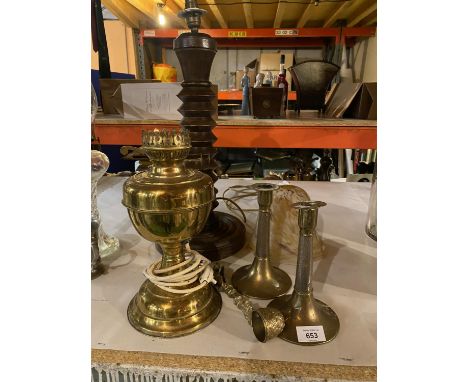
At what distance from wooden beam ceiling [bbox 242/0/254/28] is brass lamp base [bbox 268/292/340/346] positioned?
3195 millimetres

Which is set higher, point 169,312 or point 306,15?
point 306,15

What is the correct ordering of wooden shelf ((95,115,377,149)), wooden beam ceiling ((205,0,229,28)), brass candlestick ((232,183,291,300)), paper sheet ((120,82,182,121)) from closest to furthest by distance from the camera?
brass candlestick ((232,183,291,300)) → paper sheet ((120,82,182,121)) → wooden shelf ((95,115,377,149)) → wooden beam ceiling ((205,0,229,28))

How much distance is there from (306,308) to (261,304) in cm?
8

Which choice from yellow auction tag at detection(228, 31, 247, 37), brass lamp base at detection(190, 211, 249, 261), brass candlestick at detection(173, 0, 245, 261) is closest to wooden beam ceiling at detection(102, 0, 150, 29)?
yellow auction tag at detection(228, 31, 247, 37)

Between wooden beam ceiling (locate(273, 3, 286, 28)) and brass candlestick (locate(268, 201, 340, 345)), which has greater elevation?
wooden beam ceiling (locate(273, 3, 286, 28))

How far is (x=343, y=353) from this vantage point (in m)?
0.42

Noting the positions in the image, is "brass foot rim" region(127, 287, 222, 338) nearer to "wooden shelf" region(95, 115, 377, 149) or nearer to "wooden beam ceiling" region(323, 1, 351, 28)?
"wooden shelf" region(95, 115, 377, 149)

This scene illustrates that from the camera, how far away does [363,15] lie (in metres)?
3.22

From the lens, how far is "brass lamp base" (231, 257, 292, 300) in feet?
1.77

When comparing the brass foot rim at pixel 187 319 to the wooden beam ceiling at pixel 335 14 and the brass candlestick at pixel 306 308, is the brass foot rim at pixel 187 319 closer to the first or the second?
the brass candlestick at pixel 306 308

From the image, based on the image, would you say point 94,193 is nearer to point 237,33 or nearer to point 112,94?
point 112,94

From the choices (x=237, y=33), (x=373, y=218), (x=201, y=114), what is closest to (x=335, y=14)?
(x=237, y=33)

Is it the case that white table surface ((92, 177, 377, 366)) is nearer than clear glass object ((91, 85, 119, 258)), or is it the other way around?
white table surface ((92, 177, 377, 366))

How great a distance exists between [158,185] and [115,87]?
171cm
